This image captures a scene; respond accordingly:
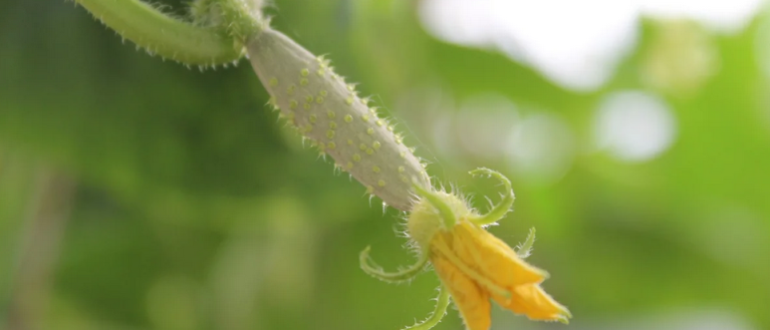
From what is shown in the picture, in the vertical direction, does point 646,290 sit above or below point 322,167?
above

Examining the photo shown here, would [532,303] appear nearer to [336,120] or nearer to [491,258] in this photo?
[491,258]

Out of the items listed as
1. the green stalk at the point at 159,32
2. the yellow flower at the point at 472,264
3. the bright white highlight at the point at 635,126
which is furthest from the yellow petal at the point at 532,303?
the bright white highlight at the point at 635,126

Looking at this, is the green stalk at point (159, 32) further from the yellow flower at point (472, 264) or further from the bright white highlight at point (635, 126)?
the bright white highlight at point (635, 126)

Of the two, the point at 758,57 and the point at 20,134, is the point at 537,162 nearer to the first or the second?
the point at 758,57

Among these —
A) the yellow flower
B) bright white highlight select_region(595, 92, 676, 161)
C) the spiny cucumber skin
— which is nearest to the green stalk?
the spiny cucumber skin

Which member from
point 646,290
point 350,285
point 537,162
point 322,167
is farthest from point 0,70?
point 646,290

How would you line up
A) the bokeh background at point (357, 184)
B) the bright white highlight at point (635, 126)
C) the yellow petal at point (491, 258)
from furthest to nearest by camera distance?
the bright white highlight at point (635, 126), the bokeh background at point (357, 184), the yellow petal at point (491, 258)

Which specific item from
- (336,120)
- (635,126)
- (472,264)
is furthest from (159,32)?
(635,126)
